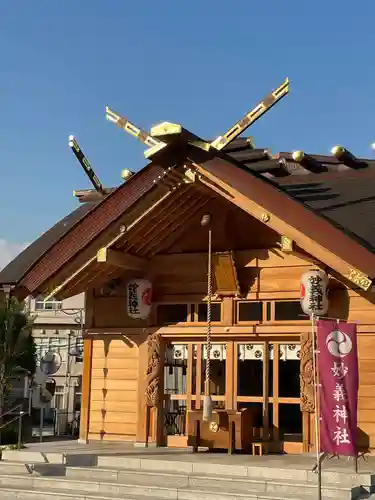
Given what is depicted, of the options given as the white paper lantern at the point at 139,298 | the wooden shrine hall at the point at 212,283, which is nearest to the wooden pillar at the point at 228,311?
the wooden shrine hall at the point at 212,283

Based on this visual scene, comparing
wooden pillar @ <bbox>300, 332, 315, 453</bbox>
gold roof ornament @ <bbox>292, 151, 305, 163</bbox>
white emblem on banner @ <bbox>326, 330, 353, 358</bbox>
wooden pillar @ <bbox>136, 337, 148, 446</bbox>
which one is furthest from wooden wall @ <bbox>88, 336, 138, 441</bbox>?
white emblem on banner @ <bbox>326, 330, 353, 358</bbox>

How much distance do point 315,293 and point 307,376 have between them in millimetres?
1300

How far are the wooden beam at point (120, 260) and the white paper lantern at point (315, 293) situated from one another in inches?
119

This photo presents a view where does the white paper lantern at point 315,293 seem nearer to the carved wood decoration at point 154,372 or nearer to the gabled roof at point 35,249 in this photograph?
the carved wood decoration at point 154,372

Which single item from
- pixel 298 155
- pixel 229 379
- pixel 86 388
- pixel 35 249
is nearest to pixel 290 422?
pixel 229 379

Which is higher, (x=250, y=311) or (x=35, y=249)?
(x=35, y=249)

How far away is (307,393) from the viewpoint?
379 inches

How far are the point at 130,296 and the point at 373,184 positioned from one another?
4828 millimetres

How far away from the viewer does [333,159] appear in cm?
1239

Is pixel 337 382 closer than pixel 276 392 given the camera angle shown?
Yes

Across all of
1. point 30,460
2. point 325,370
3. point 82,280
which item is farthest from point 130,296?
point 325,370

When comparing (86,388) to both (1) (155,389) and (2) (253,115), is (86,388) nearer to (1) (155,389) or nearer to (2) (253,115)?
(1) (155,389)

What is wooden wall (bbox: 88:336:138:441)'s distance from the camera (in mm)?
11148

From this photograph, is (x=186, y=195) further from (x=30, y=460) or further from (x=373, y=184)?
(x=30, y=460)
